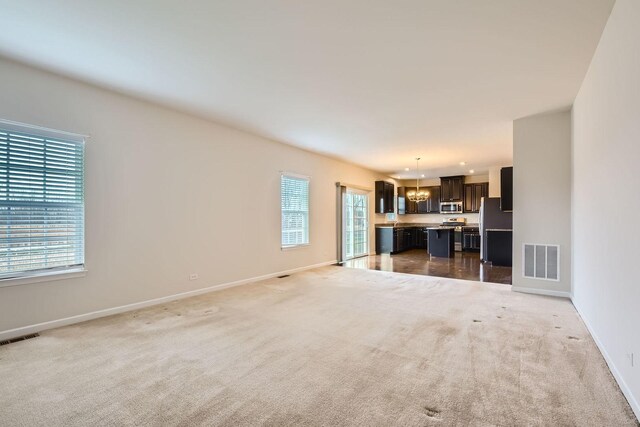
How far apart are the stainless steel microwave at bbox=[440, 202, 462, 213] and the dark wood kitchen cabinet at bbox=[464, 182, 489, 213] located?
0.22m

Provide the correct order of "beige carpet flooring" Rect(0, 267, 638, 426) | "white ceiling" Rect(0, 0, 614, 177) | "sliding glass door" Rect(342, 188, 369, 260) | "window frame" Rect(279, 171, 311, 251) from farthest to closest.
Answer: "sliding glass door" Rect(342, 188, 369, 260) < "window frame" Rect(279, 171, 311, 251) < "white ceiling" Rect(0, 0, 614, 177) < "beige carpet flooring" Rect(0, 267, 638, 426)

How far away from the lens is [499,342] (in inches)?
110

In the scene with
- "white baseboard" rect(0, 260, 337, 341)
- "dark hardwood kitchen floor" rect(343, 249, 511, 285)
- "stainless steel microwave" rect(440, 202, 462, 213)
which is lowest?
"dark hardwood kitchen floor" rect(343, 249, 511, 285)

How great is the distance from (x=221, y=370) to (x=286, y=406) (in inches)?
27.4

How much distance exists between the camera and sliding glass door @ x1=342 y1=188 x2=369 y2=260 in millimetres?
8117

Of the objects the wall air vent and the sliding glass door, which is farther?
the sliding glass door

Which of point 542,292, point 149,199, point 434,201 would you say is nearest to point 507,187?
point 542,292

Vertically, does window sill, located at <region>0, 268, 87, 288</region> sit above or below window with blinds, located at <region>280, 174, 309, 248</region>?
below

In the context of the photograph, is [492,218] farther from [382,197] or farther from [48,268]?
[48,268]

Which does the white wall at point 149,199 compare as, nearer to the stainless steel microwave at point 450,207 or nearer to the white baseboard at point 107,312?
the white baseboard at point 107,312

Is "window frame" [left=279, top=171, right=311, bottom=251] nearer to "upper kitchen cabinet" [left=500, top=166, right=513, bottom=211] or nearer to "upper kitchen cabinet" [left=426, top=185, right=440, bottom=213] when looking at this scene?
"upper kitchen cabinet" [left=500, top=166, right=513, bottom=211]

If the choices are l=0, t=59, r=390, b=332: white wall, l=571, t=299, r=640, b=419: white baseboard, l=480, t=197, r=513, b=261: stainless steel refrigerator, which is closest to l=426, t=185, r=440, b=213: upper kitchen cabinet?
l=480, t=197, r=513, b=261: stainless steel refrigerator

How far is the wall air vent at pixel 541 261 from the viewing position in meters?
4.43

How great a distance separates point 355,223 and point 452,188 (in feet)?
14.1
